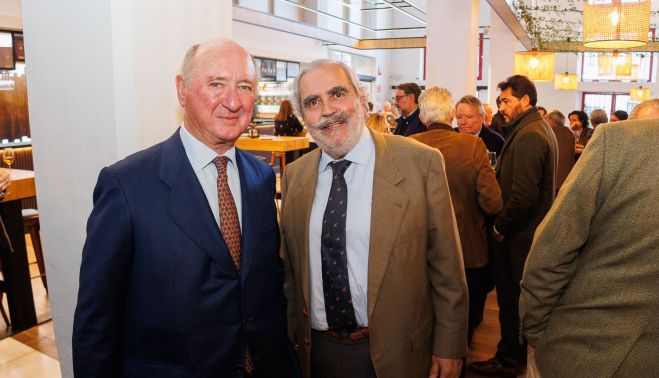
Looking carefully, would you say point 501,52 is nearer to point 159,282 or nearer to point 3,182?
point 3,182

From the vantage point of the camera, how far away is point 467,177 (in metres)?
3.10

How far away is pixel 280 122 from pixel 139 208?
20.8 feet

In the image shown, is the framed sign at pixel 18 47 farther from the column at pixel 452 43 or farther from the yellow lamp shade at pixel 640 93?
the yellow lamp shade at pixel 640 93

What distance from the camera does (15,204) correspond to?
4.14m

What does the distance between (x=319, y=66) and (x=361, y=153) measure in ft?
1.16

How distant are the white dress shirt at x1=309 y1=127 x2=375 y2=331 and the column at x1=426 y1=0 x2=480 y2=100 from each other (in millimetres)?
5588

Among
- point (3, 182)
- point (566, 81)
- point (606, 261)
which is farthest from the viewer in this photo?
point (566, 81)

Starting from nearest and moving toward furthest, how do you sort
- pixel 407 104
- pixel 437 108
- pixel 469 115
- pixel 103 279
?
pixel 103 279 → pixel 437 108 → pixel 469 115 → pixel 407 104

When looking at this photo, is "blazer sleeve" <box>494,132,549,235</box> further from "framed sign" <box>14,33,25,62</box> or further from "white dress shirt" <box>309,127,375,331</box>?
"framed sign" <box>14,33,25,62</box>

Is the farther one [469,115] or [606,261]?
[469,115]

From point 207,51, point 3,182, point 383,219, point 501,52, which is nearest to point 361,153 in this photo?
point 383,219

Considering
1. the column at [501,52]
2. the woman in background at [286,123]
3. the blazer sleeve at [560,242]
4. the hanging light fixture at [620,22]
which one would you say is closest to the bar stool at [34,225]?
the woman in background at [286,123]

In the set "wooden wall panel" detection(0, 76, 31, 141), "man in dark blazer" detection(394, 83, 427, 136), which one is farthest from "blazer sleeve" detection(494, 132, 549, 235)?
"wooden wall panel" detection(0, 76, 31, 141)

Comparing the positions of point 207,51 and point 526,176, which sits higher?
point 207,51
